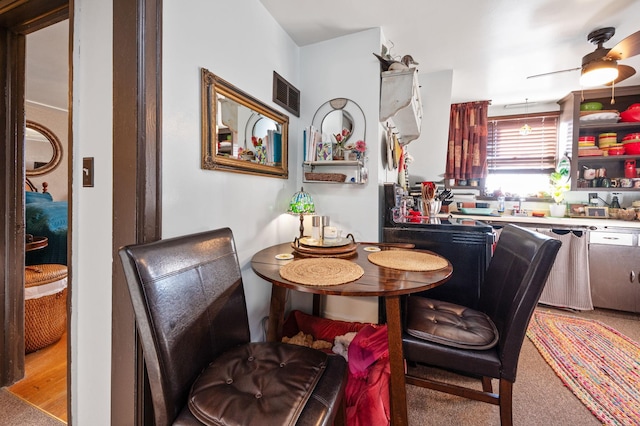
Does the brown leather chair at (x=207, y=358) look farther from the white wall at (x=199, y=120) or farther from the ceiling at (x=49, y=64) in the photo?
the ceiling at (x=49, y=64)

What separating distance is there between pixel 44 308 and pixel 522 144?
5.37 metres

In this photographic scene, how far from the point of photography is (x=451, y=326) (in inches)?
52.1

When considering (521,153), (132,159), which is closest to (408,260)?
(132,159)

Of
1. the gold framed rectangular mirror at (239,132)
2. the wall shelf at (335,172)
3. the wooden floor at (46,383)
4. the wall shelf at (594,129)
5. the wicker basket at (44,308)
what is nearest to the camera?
the gold framed rectangular mirror at (239,132)

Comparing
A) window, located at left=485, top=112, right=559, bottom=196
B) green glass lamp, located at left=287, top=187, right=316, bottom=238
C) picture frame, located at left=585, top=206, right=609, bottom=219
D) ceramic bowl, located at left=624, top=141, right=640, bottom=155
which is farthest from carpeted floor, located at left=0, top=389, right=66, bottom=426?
ceramic bowl, located at left=624, top=141, right=640, bottom=155

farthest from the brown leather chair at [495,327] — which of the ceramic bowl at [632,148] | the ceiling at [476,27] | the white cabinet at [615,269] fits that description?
the ceramic bowl at [632,148]

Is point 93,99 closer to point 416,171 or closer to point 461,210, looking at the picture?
point 416,171

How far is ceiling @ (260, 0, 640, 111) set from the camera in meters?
1.80

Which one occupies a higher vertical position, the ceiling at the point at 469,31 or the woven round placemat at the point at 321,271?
the ceiling at the point at 469,31

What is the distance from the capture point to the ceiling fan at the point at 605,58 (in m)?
1.95

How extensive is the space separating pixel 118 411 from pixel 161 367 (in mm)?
542

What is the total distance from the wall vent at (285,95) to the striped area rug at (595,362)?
264 centimetres

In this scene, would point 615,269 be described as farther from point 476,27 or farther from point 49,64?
point 49,64

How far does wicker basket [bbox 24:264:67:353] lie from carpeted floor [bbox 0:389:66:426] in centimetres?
49
